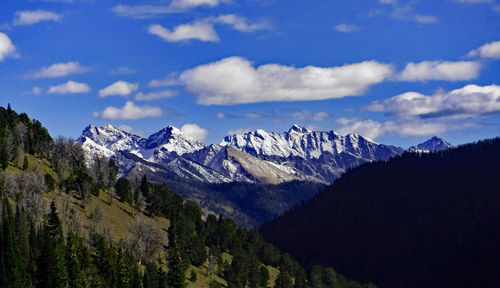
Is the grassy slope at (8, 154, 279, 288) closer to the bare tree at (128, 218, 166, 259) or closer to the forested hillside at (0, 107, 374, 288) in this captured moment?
the forested hillside at (0, 107, 374, 288)

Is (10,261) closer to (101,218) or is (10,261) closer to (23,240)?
(23,240)

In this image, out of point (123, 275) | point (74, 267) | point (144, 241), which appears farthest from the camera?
point (144, 241)

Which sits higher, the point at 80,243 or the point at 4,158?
the point at 4,158

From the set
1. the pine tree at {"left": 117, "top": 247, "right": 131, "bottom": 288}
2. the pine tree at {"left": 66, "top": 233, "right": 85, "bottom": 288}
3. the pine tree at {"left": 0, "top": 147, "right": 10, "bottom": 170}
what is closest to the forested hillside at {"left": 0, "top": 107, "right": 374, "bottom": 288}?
the pine tree at {"left": 117, "top": 247, "right": 131, "bottom": 288}

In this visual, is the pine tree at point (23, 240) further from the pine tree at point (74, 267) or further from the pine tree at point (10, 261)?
the pine tree at point (74, 267)

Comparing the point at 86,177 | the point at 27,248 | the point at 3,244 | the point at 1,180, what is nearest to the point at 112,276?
the point at 27,248

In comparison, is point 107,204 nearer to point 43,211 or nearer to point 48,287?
point 43,211

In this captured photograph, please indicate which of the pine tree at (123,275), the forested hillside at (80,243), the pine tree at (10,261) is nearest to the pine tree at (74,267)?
the forested hillside at (80,243)

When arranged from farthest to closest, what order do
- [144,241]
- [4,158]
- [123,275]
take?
[4,158] → [144,241] → [123,275]

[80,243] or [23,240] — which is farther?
[80,243]

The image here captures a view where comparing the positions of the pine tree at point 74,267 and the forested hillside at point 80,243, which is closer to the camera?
the forested hillside at point 80,243

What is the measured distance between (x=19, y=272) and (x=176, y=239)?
259 ft

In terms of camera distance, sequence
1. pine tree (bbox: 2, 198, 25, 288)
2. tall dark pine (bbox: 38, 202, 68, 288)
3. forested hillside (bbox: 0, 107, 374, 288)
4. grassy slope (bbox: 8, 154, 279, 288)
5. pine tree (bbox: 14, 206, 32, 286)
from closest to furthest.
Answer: pine tree (bbox: 2, 198, 25, 288) < tall dark pine (bbox: 38, 202, 68, 288) < forested hillside (bbox: 0, 107, 374, 288) < pine tree (bbox: 14, 206, 32, 286) < grassy slope (bbox: 8, 154, 279, 288)

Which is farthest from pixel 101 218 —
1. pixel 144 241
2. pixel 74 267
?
pixel 74 267
